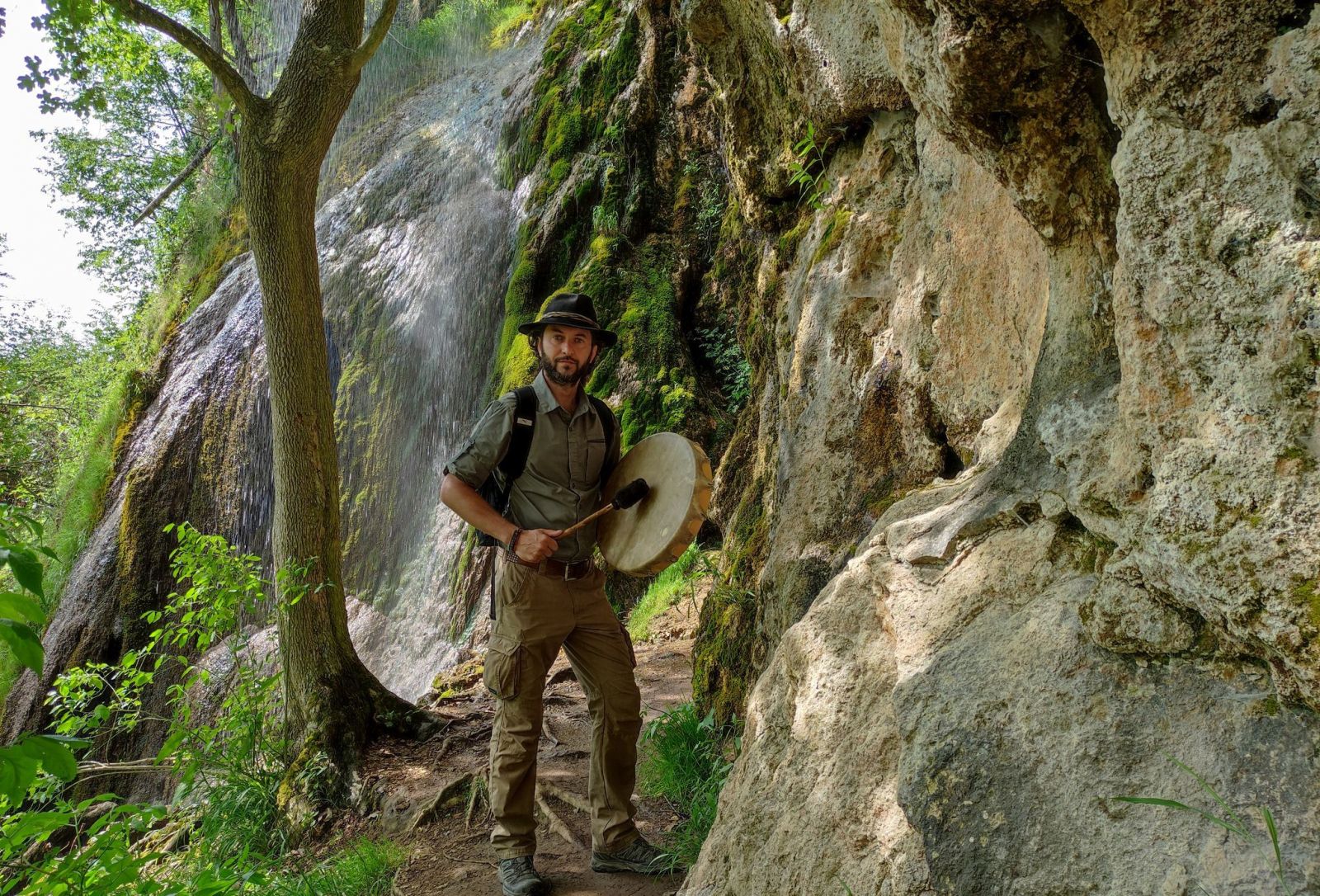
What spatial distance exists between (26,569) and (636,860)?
320 cm

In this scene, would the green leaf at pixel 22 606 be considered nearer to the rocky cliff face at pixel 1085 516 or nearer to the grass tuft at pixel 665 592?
the rocky cliff face at pixel 1085 516

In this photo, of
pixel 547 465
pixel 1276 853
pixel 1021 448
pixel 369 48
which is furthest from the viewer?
pixel 369 48

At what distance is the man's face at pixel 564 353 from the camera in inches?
162

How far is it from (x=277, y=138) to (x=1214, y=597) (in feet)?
21.0

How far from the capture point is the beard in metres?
4.11

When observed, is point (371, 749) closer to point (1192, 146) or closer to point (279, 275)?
point (279, 275)

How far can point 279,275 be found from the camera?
6141mm

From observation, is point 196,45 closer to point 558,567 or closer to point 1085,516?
point 558,567

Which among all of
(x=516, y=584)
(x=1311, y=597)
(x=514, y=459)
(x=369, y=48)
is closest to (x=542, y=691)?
(x=516, y=584)

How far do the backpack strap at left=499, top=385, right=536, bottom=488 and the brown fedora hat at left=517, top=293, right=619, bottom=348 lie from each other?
331 millimetres

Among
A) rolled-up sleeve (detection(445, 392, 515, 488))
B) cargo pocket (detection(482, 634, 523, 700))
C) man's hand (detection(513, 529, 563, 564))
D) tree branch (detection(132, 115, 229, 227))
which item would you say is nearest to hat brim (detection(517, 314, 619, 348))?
rolled-up sleeve (detection(445, 392, 515, 488))

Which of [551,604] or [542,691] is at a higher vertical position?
[551,604]

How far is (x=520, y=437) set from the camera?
3.99 meters

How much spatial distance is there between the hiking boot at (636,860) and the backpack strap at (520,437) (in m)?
1.81
